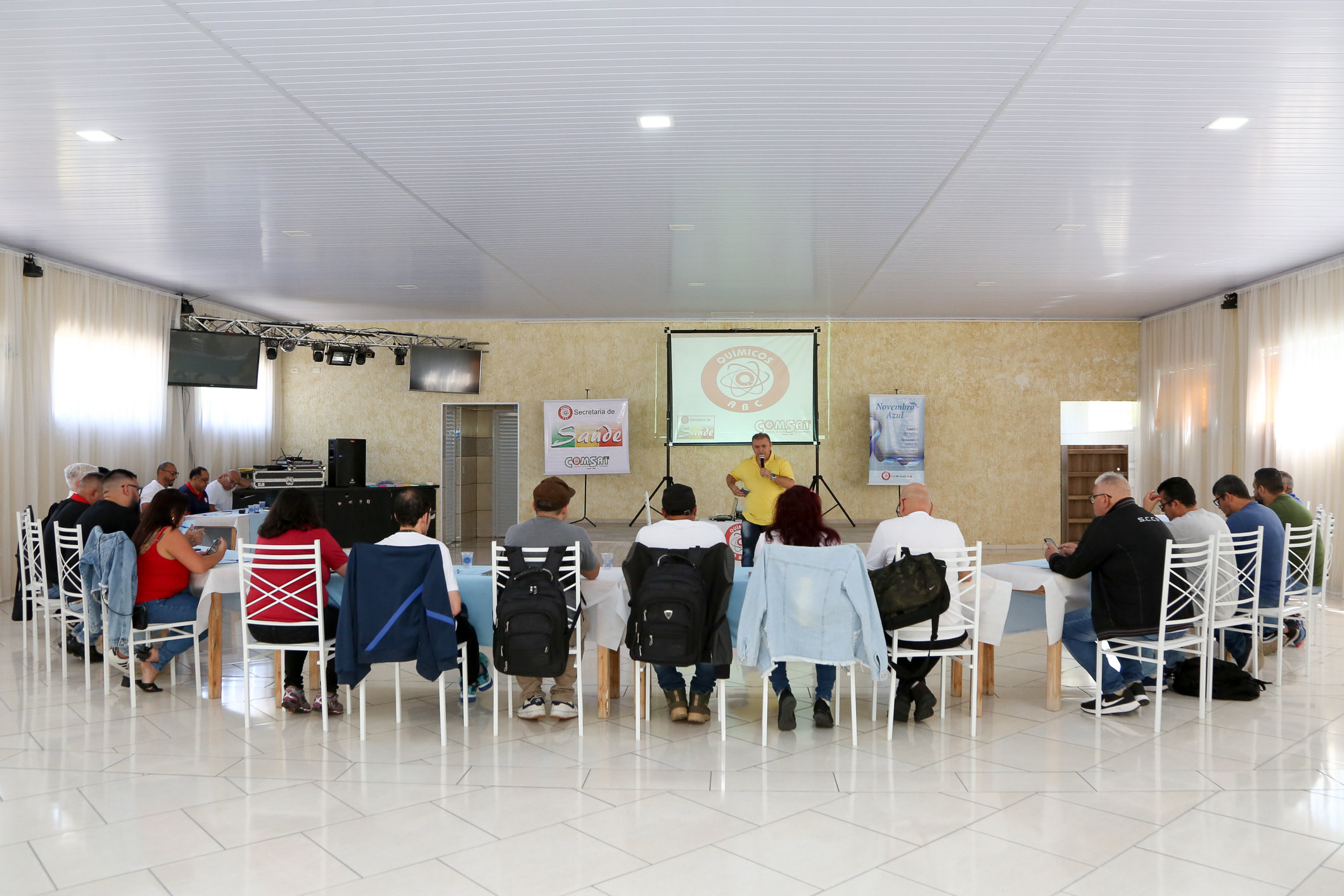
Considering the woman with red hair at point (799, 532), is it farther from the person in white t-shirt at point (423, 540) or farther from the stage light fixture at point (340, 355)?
the stage light fixture at point (340, 355)

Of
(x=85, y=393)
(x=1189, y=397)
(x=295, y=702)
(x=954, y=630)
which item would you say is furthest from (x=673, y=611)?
(x=1189, y=397)

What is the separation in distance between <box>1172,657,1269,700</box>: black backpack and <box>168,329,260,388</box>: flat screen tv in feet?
31.0

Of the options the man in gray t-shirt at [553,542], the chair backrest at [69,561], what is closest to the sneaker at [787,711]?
the man in gray t-shirt at [553,542]

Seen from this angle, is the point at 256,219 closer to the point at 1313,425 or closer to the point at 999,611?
the point at 999,611

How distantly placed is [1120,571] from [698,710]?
2.22m

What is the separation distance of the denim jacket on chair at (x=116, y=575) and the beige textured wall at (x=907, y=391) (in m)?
7.24

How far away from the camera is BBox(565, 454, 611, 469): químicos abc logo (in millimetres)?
11812

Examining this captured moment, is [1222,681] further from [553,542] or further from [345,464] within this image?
[345,464]

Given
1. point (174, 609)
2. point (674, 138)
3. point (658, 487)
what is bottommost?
point (174, 609)

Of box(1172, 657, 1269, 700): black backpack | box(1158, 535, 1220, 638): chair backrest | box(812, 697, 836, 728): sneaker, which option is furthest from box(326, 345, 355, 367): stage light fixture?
box(1172, 657, 1269, 700): black backpack

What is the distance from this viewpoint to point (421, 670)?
4.29 m

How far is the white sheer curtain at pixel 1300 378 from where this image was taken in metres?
8.40

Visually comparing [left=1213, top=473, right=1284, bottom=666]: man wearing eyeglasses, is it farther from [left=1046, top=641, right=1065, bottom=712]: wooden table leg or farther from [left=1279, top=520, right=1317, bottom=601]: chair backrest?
[left=1046, top=641, right=1065, bottom=712]: wooden table leg

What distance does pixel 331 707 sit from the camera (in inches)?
190
